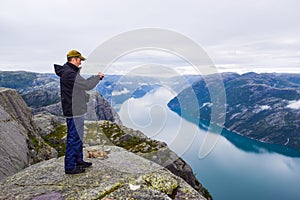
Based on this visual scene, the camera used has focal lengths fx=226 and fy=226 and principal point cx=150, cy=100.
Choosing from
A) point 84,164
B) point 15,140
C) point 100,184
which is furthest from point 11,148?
point 100,184

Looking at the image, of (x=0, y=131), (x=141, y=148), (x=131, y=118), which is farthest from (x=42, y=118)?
(x=131, y=118)

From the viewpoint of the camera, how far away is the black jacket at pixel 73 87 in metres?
8.90

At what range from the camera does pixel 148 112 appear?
40.8 feet

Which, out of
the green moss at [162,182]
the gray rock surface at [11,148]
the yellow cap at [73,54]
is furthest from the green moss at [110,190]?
the gray rock surface at [11,148]

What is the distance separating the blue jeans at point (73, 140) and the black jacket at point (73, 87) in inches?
14.3

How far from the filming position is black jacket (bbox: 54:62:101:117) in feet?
29.2

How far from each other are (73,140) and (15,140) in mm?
8146

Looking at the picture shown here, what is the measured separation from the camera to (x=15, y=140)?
50.3 feet

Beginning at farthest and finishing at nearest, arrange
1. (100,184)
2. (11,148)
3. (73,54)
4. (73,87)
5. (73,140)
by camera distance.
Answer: (11,148) < (73,140) < (73,54) < (73,87) < (100,184)

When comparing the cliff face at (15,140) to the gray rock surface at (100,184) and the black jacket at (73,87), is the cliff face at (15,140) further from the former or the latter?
the black jacket at (73,87)

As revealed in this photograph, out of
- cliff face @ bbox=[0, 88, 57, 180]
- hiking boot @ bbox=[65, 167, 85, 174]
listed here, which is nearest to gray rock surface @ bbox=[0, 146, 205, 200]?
hiking boot @ bbox=[65, 167, 85, 174]

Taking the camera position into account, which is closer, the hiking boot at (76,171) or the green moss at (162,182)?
the green moss at (162,182)

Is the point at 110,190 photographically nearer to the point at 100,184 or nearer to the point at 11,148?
the point at 100,184

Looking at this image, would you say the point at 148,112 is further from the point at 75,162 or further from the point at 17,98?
the point at 17,98
